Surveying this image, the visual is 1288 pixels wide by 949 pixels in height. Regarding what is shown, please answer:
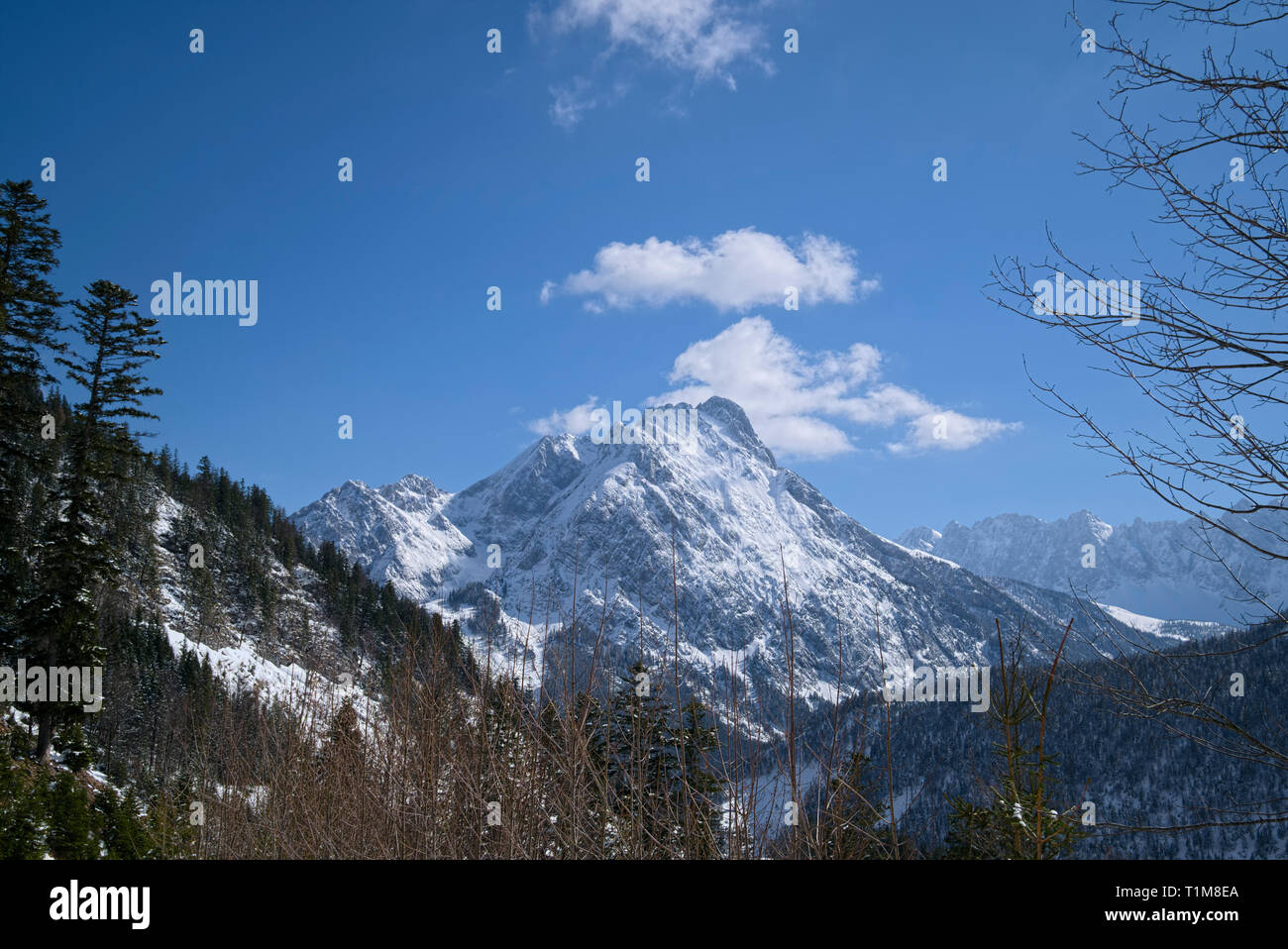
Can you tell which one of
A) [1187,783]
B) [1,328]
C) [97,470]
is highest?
[1,328]

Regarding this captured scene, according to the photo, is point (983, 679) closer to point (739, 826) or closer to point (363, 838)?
point (739, 826)

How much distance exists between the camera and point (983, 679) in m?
3.53
